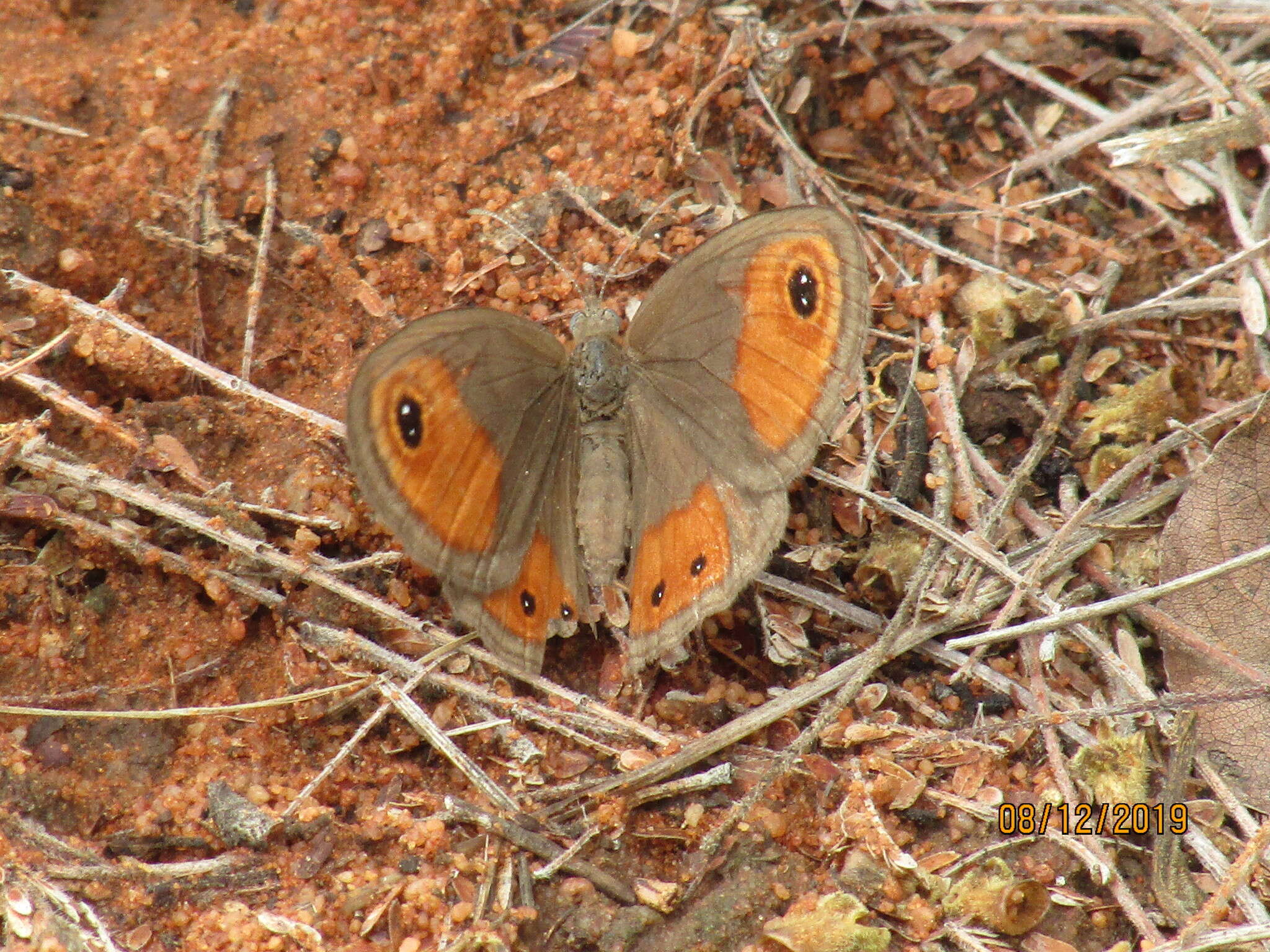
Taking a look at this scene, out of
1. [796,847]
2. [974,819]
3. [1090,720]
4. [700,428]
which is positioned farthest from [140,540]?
[1090,720]

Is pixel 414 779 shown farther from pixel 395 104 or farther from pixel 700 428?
pixel 395 104

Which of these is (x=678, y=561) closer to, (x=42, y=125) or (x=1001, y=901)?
(x=1001, y=901)

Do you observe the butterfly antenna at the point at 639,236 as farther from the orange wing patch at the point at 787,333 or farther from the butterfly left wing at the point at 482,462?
the orange wing patch at the point at 787,333

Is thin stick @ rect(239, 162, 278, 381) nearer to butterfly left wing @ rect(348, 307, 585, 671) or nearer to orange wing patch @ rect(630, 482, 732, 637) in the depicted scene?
butterfly left wing @ rect(348, 307, 585, 671)
